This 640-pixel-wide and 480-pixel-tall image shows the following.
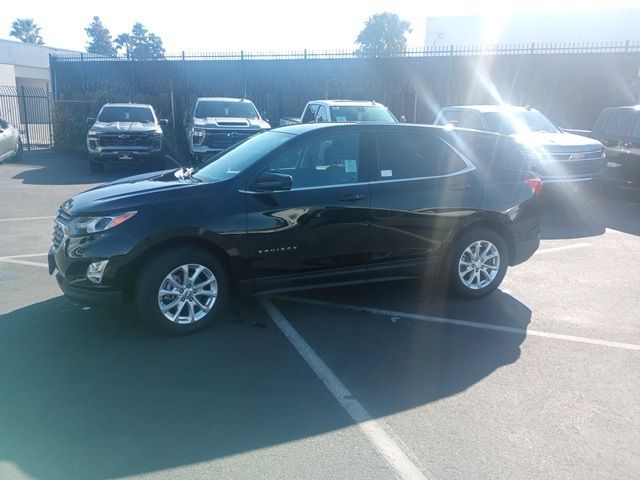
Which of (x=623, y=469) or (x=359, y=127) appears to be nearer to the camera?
(x=623, y=469)

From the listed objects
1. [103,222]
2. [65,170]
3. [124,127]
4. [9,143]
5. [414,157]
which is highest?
[414,157]

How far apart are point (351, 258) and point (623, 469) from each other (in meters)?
2.83

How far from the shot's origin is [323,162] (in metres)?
5.48

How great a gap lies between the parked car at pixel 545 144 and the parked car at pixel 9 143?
511 inches

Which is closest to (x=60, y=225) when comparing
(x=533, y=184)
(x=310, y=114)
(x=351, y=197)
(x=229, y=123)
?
(x=351, y=197)

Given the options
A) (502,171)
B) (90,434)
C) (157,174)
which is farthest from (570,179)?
(90,434)

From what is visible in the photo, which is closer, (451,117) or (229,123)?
(451,117)

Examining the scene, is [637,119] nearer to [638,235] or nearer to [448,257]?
[638,235]

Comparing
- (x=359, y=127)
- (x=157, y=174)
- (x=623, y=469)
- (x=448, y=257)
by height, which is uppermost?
(x=359, y=127)

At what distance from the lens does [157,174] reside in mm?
6059

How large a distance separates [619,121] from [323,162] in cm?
989

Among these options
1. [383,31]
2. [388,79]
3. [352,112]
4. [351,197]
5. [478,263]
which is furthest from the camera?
[383,31]

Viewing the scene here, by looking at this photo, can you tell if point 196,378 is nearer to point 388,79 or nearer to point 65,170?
point 65,170

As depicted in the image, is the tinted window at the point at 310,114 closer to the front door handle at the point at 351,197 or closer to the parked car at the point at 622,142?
the parked car at the point at 622,142
